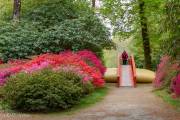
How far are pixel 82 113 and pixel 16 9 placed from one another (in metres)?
13.0

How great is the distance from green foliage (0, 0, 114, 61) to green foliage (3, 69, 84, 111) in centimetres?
865

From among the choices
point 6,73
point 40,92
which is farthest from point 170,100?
point 6,73

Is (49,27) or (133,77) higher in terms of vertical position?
(49,27)

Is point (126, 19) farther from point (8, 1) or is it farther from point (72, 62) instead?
point (72, 62)

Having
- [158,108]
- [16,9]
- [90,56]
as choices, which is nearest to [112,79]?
[90,56]

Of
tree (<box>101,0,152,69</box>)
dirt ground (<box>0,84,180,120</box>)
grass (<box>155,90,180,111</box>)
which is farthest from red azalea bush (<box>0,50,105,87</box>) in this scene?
tree (<box>101,0,152,69</box>)

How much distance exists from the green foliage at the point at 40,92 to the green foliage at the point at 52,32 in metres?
8.65

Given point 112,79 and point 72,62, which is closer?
point 72,62

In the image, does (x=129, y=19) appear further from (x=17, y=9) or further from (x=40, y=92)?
(x=40, y=92)

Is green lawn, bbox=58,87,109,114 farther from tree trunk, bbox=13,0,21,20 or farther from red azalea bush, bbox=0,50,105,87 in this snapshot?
tree trunk, bbox=13,0,21,20

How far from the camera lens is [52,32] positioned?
74.8 ft

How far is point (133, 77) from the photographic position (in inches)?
1040

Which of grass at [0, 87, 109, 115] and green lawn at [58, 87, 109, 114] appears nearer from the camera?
grass at [0, 87, 109, 115]

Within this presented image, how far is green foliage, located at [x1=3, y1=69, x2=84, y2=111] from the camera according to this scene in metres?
12.8
